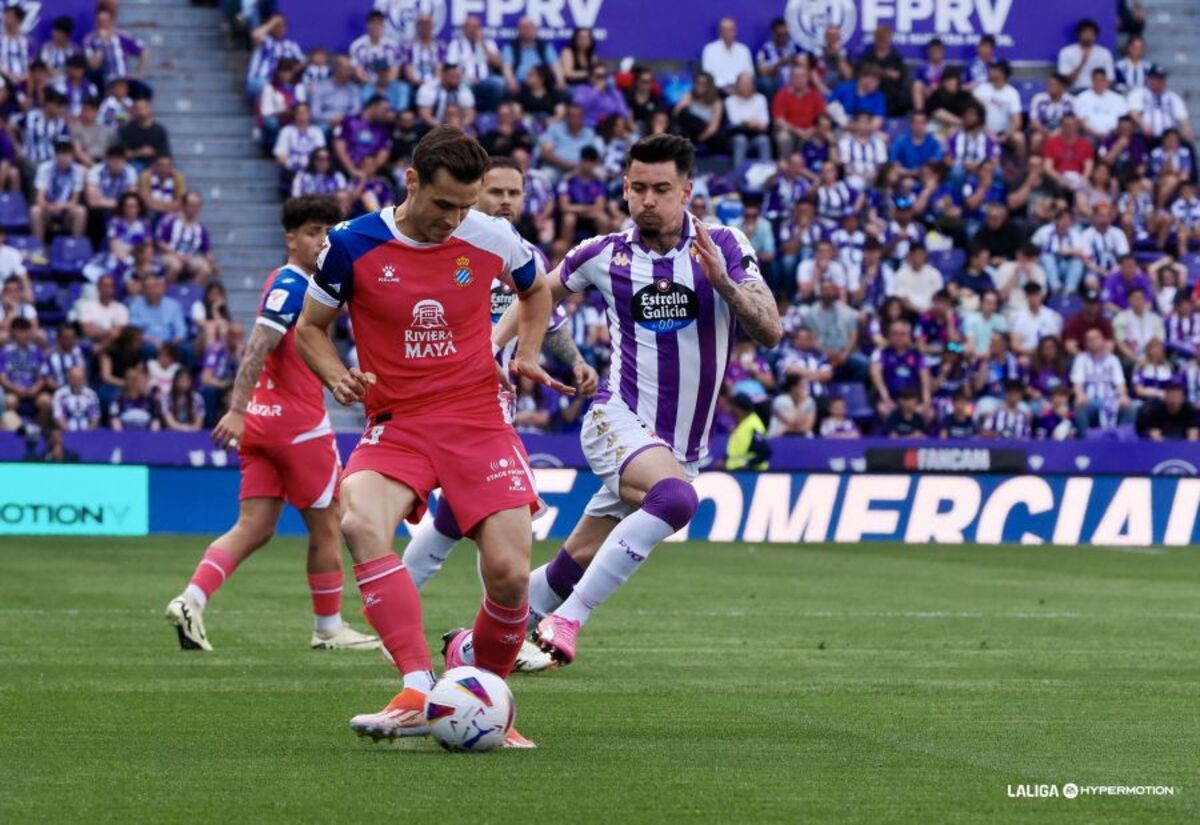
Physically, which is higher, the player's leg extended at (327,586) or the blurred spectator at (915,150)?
Result: the player's leg extended at (327,586)

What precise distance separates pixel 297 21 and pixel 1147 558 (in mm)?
13722

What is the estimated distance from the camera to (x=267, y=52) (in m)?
28.8

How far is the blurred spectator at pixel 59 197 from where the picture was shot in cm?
2616

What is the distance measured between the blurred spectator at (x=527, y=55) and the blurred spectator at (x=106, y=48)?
4784 mm

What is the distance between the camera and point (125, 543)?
21781 millimetres

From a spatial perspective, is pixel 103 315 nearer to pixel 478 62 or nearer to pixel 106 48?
pixel 106 48

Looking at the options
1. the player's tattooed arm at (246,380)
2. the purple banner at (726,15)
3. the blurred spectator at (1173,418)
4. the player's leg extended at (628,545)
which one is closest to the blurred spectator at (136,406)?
the purple banner at (726,15)

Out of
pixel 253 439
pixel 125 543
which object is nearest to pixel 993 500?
pixel 125 543

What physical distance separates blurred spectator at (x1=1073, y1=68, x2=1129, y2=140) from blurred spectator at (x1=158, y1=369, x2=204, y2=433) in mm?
13290

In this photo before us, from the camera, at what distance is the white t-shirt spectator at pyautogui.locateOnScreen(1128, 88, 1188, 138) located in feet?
103

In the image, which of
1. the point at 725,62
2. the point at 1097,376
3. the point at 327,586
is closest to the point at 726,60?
the point at 725,62

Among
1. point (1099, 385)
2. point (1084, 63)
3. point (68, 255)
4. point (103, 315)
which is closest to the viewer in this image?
point (103, 315)

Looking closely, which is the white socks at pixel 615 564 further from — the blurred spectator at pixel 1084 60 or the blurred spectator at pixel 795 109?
the blurred spectator at pixel 1084 60

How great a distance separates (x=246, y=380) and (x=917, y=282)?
1734 cm
